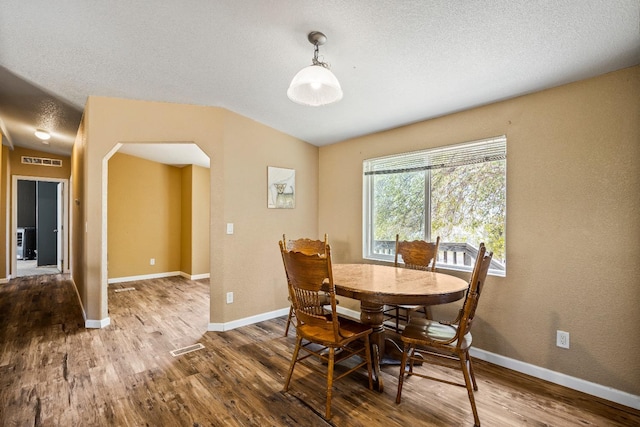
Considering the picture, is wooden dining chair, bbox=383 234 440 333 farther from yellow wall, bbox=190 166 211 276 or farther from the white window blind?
yellow wall, bbox=190 166 211 276

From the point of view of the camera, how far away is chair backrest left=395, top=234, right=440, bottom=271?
2.93 meters

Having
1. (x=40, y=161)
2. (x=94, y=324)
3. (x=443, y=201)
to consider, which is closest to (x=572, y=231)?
(x=443, y=201)

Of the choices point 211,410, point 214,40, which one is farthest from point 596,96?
point 211,410

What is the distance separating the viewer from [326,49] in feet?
7.16

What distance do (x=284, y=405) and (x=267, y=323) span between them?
1.64 metres

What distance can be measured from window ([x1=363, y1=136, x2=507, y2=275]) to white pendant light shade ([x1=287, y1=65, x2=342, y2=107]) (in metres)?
1.55

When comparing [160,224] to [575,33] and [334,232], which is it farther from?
[575,33]

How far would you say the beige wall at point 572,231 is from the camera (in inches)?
80.0

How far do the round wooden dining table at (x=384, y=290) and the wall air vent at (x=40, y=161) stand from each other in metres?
7.08

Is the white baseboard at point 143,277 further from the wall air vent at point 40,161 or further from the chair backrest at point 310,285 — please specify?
the chair backrest at point 310,285

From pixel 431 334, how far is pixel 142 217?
19.3 feet

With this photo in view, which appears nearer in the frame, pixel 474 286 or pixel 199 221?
pixel 474 286

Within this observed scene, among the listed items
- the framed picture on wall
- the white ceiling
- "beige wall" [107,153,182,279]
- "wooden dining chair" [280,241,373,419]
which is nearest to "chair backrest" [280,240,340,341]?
"wooden dining chair" [280,241,373,419]

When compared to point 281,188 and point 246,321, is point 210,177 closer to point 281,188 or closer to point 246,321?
point 281,188
